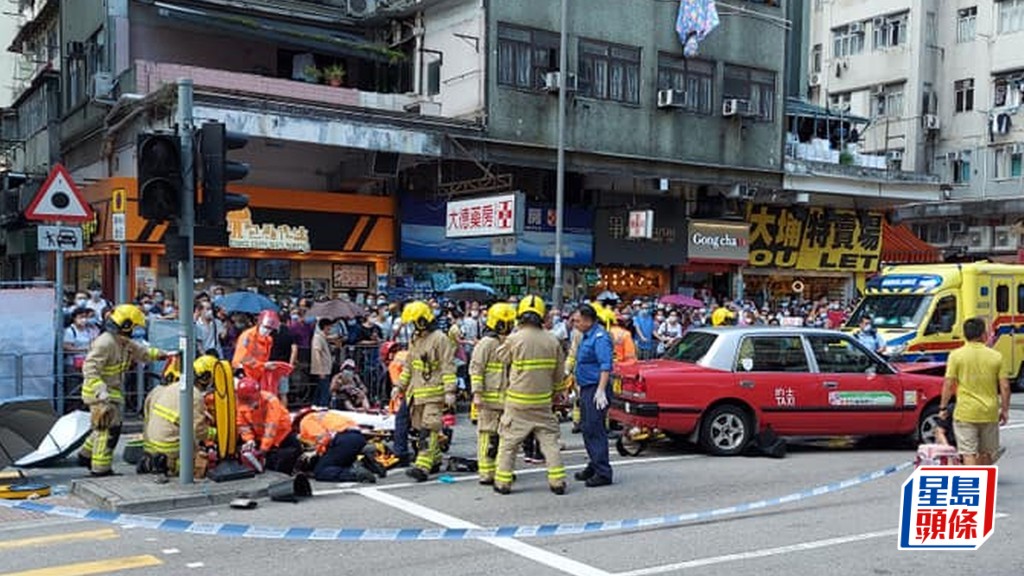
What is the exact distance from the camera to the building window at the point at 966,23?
39.2 metres

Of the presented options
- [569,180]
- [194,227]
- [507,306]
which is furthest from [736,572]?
[569,180]

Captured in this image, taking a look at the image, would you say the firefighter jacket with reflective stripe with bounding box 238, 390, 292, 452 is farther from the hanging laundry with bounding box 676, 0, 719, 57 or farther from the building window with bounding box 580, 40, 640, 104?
the hanging laundry with bounding box 676, 0, 719, 57

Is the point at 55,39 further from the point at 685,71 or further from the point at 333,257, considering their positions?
the point at 685,71

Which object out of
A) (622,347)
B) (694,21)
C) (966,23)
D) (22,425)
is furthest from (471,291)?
(966,23)

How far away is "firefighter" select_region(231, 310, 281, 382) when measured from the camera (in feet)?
39.4

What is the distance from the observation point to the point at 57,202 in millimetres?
10680

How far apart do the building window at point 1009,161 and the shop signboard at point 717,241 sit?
1609 cm

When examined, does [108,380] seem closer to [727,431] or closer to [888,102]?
[727,431]

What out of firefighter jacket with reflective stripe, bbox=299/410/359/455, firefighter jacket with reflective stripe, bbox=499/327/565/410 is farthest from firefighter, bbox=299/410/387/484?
firefighter jacket with reflective stripe, bbox=499/327/565/410

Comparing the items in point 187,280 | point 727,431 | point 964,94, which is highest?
point 964,94

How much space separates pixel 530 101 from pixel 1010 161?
24.1 metres

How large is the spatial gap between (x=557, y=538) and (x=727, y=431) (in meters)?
4.27

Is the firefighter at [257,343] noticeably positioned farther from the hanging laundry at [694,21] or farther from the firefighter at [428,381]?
the hanging laundry at [694,21]

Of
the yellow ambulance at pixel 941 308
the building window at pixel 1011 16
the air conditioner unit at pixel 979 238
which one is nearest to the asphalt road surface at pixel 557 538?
the yellow ambulance at pixel 941 308
